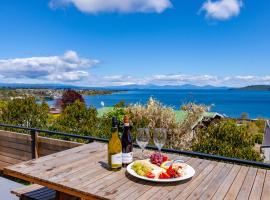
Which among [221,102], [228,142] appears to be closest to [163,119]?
[228,142]

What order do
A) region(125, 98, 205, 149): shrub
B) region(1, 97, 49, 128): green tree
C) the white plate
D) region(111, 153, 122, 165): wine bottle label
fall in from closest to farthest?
the white plate
region(111, 153, 122, 165): wine bottle label
region(1, 97, 49, 128): green tree
region(125, 98, 205, 149): shrub

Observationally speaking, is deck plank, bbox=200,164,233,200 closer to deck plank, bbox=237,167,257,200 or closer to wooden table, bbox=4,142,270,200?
wooden table, bbox=4,142,270,200

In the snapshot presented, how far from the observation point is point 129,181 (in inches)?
68.0

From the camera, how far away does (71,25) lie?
18.5 metres

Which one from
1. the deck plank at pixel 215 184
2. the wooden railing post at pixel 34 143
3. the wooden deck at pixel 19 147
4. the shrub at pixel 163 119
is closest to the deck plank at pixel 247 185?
the deck plank at pixel 215 184

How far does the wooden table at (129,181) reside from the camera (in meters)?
1.54

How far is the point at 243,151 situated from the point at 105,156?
6.40 meters

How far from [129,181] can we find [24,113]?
6.54m

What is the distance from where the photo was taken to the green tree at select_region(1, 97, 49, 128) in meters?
7.57

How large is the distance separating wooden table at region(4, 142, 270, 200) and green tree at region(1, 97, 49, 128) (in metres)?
5.79

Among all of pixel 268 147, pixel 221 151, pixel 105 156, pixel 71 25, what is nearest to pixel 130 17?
pixel 71 25

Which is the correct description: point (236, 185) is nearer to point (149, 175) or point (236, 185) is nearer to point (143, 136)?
point (149, 175)

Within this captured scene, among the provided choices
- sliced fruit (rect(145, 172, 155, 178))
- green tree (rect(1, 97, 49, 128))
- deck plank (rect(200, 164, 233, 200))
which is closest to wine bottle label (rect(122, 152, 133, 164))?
sliced fruit (rect(145, 172, 155, 178))

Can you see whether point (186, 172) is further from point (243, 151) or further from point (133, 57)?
point (133, 57)
